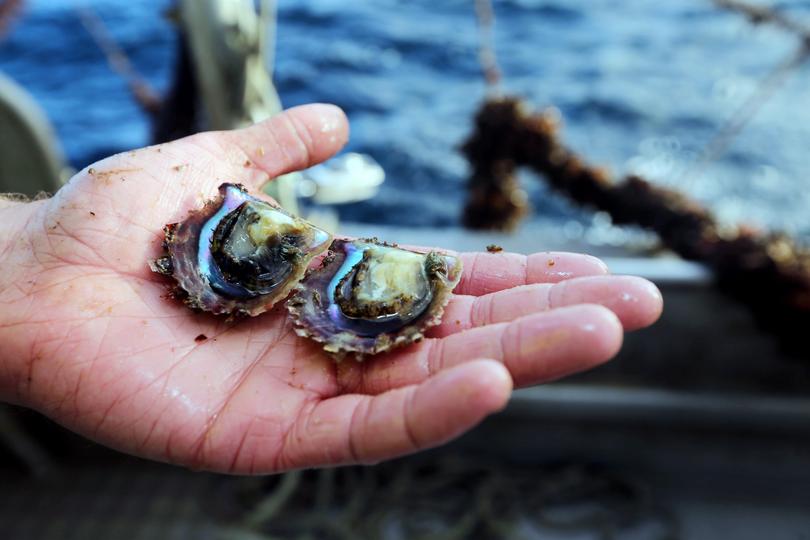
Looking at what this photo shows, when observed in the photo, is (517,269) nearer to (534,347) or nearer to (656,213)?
(534,347)

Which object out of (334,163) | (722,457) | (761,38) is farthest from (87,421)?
(761,38)

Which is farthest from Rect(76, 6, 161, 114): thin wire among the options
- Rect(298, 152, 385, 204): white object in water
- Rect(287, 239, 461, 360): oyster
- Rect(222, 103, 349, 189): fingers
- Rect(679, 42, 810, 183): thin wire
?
Rect(287, 239, 461, 360): oyster

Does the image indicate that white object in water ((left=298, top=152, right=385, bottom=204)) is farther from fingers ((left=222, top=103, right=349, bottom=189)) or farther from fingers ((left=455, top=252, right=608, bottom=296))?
fingers ((left=455, top=252, right=608, bottom=296))

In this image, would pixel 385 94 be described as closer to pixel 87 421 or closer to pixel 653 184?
pixel 653 184

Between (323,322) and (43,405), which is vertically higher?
(323,322)

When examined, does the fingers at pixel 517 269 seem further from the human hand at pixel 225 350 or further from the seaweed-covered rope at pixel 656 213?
the seaweed-covered rope at pixel 656 213

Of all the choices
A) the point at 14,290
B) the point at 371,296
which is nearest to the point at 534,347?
the point at 371,296
